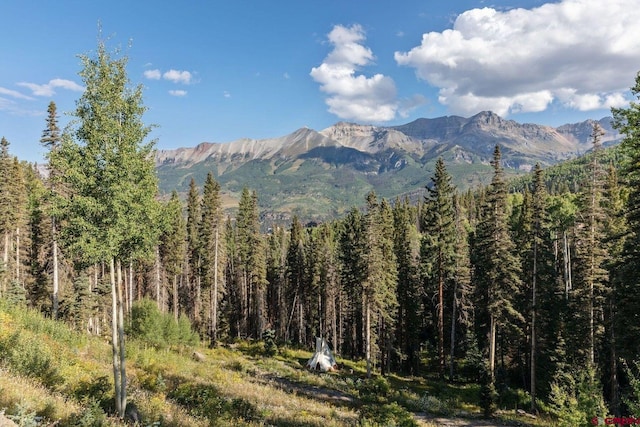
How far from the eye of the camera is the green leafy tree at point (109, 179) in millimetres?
12062

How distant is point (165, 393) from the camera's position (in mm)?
16359

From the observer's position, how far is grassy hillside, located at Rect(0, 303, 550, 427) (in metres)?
10.3

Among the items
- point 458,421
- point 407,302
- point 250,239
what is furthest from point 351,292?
point 458,421

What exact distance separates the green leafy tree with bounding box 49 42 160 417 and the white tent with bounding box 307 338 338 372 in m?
27.4

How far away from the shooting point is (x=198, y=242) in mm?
51812

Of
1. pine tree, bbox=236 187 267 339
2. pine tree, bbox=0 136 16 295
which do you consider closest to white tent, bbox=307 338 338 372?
pine tree, bbox=236 187 267 339

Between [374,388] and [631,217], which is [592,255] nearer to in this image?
[631,217]

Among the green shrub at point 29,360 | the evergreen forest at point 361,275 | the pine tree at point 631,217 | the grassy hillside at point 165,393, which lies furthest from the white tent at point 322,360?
the green shrub at point 29,360

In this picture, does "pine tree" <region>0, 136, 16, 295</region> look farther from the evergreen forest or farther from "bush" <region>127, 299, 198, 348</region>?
"bush" <region>127, 299, 198, 348</region>

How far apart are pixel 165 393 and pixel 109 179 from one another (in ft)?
31.7

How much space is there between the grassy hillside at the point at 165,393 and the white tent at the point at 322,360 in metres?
5.38

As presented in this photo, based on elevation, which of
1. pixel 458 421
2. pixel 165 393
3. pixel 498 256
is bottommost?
pixel 458 421

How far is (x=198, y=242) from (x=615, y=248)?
4537 cm

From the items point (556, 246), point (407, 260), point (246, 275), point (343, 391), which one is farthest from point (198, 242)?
point (556, 246)
